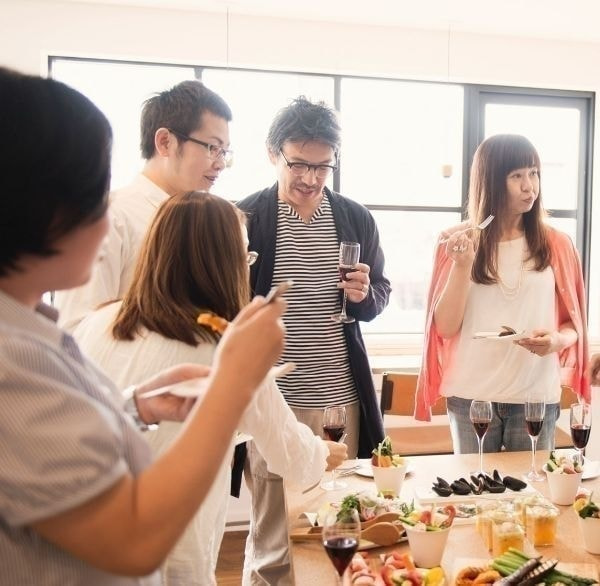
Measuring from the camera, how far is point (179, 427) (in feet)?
4.70

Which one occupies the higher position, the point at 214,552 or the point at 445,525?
the point at 445,525

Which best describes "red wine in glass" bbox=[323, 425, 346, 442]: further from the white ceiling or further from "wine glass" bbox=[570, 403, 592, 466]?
the white ceiling

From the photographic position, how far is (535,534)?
1427 mm

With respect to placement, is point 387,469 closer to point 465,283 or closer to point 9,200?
point 465,283

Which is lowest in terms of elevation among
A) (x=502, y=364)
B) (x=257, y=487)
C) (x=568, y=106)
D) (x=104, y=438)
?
(x=257, y=487)

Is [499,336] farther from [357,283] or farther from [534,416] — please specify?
[357,283]

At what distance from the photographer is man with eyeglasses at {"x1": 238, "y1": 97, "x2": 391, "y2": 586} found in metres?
2.31

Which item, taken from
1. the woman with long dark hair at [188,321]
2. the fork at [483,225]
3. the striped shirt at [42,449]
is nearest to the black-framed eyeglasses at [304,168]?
the fork at [483,225]

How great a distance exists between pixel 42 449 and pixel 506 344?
6.23 ft

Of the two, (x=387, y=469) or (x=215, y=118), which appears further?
(x=215, y=118)

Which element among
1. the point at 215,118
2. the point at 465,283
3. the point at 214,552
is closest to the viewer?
the point at 214,552

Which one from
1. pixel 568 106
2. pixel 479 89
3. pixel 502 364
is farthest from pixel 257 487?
pixel 568 106

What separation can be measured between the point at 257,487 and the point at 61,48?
9.74 ft

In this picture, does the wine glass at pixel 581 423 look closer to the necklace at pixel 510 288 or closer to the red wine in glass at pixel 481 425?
the red wine in glass at pixel 481 425
